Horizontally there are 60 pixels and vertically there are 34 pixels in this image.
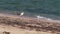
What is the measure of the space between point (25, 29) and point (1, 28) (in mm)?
1386

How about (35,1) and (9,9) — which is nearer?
(9,9)

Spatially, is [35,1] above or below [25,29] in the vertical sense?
above

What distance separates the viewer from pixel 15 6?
21.4 metres

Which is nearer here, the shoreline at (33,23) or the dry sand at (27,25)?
the dry sand at (27,25)

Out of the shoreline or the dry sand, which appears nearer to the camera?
the dry sand

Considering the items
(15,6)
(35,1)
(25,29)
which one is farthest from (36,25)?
(35,1)

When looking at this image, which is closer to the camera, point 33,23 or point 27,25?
point 27,25

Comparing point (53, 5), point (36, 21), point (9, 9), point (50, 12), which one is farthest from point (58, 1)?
point (36, 21)

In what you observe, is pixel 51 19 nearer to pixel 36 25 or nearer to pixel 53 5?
pixel 36 25

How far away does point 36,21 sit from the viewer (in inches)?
674

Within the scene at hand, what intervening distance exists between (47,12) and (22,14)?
6.91 feet

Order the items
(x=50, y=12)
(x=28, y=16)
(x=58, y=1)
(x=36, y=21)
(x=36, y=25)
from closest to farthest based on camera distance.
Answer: (x=36, y=25), (x=36, y=21), (x=28, y=16), (x=50, y=12), (x=58, y=1)

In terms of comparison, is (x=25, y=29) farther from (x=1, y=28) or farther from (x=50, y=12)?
(x=50, y=12)

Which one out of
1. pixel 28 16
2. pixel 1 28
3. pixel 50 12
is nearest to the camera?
pixel 1 28
